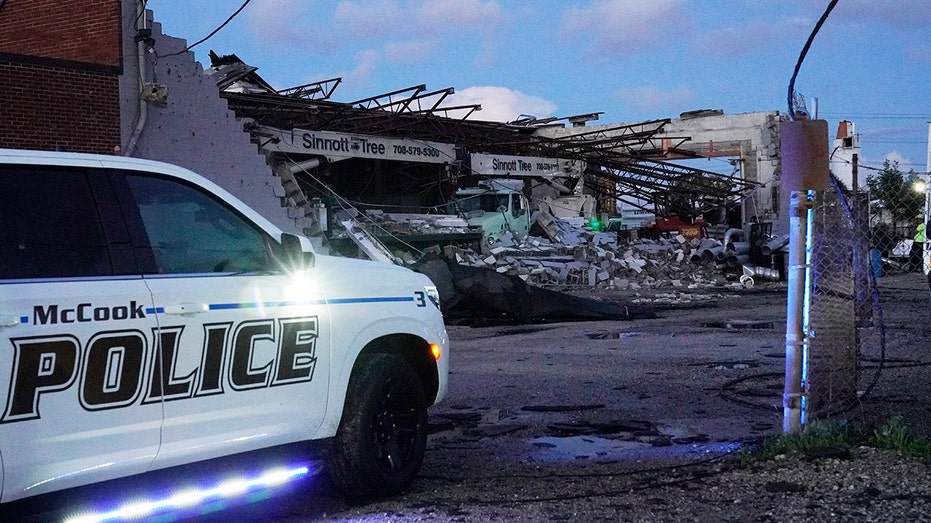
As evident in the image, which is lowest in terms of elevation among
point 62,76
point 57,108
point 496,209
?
point 496,209

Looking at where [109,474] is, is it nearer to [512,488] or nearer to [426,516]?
[426,516]

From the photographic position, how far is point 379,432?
596 cm

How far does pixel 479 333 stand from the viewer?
16.7 meters

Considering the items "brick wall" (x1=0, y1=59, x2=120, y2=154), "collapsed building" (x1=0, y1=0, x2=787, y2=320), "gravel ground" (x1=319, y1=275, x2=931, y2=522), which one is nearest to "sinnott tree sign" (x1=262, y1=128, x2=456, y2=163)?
"collapsed building" (x1=0, y1=0, x2=787, y2=320)

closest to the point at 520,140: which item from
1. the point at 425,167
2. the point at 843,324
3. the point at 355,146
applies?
the point at 425,167

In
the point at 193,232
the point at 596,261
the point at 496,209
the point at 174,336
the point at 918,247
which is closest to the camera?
the point at 174,336

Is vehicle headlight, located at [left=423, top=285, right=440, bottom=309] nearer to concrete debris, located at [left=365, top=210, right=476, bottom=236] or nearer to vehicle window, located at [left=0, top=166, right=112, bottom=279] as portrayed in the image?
vehicle window, located at [left=0, top=166, right=112, bottom=279]

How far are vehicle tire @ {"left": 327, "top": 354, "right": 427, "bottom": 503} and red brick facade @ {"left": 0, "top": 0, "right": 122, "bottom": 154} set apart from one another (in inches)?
501

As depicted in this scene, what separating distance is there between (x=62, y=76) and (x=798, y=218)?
1446 centimetres

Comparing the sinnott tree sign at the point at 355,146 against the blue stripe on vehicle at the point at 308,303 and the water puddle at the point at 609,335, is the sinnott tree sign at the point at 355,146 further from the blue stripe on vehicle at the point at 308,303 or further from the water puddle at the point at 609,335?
the blue stripe on vehicle at the point at 308,303

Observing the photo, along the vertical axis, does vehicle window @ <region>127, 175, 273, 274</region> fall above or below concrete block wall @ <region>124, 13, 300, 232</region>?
below

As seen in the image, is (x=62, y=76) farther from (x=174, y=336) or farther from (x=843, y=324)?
(x=174, y=336)

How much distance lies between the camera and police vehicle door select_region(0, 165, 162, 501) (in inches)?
159

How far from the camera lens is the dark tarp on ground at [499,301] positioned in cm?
1784
